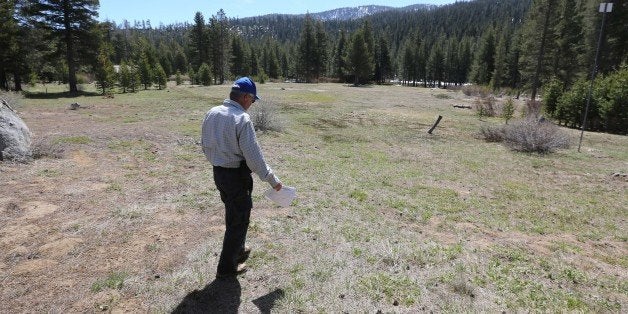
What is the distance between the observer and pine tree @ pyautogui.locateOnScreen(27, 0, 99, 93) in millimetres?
25547

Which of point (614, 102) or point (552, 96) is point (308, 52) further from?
point (614, 102)

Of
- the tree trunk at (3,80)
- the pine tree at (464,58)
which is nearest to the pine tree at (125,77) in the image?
the tree trunk at (3,80)

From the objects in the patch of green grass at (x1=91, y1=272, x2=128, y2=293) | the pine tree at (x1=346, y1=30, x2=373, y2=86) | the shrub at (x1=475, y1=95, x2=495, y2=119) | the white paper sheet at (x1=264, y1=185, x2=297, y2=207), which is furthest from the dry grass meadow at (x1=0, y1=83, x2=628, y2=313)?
the pine tree at (x1=346, y1=30, x2=373, y2=86)

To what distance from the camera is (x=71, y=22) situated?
26.6 m

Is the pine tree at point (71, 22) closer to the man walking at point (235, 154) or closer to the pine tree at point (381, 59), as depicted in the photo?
the man walking at point (235, 154)

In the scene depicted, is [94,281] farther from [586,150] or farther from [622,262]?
[586,150]

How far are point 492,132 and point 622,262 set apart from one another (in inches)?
458

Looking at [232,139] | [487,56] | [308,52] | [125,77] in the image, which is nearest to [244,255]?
[232,139]

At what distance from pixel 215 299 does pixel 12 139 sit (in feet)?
24.2

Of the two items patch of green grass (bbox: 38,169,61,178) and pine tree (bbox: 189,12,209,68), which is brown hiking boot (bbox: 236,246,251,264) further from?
pine tree (bbox: 189,12,209,68)

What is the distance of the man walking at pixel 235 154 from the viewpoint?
3441mm

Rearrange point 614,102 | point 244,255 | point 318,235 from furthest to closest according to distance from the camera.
Result: point 614,102
point 318,235
point 244,255

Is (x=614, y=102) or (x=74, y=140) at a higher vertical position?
(x=614, y=102)

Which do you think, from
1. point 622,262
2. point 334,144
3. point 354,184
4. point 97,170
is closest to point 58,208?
point 97,170
